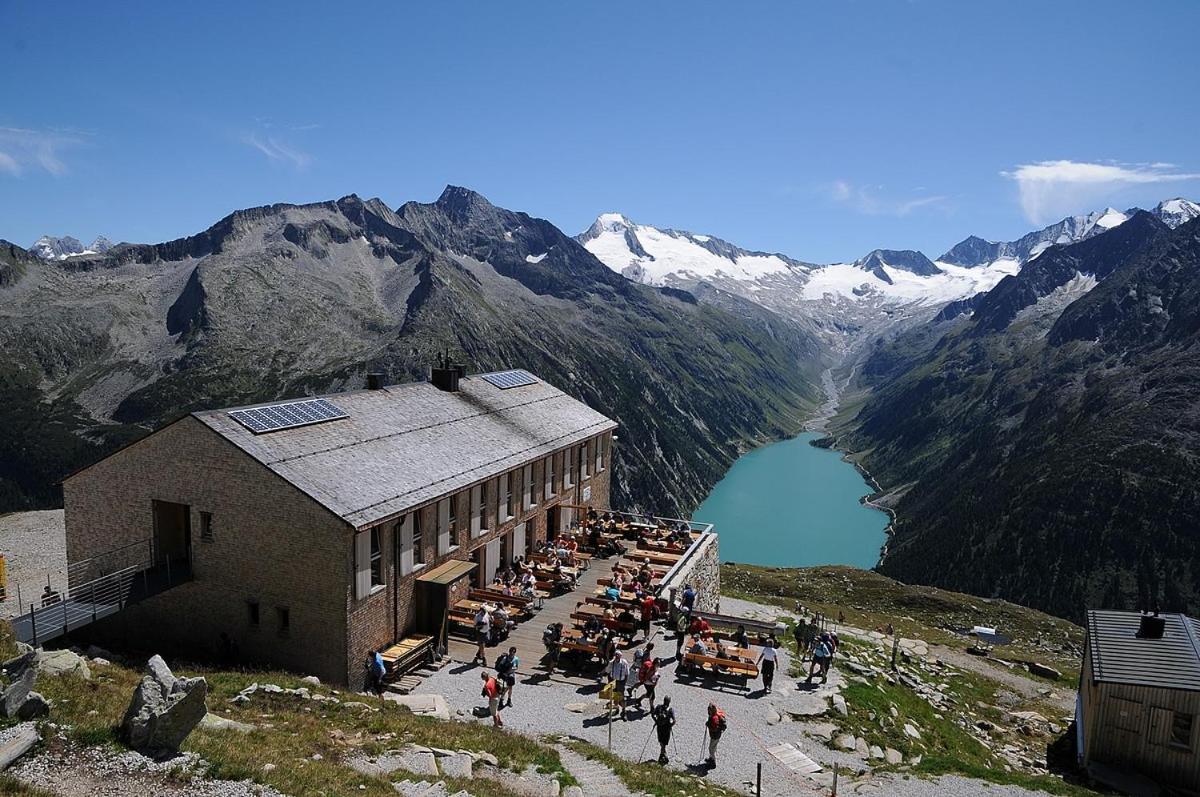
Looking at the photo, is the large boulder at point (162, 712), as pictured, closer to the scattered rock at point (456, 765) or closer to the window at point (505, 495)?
the scattered rock at point (456, 765)

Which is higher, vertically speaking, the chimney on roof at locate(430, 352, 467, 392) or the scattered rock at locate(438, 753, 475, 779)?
the chimney on roof at locate(430, 352, 467, 392)

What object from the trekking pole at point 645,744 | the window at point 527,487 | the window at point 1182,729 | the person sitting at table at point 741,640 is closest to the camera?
the trekking pole at point 645,744

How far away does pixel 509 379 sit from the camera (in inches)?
1986

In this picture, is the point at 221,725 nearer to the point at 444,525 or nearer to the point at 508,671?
the point at 508,671

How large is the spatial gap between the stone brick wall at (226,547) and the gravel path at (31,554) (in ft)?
25.2

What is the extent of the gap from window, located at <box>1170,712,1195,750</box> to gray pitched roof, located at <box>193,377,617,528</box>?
27.9 metres

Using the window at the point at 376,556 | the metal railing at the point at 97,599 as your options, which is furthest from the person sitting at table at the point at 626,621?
the metal railing at the point at 97,599

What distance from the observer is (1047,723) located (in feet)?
125

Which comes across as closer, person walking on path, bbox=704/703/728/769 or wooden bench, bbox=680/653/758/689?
person walking on path, bbox=704/703/728/769

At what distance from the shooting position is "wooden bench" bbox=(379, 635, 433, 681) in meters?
27.7

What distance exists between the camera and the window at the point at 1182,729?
27.5m

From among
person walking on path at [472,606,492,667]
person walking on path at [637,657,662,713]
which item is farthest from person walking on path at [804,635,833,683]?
person walking on path at [472,606,492,667]

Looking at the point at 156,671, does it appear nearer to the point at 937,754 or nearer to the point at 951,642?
the point at 937,754

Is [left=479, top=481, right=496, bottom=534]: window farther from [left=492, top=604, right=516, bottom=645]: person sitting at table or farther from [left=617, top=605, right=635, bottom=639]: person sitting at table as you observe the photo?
[left=617, top=605, right=635, bottom=639]: person sitting at table
